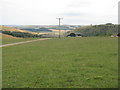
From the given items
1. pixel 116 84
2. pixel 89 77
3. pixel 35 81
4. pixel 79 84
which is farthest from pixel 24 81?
pixel 116 84

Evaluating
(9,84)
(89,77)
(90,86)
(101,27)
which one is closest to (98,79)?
(89,77)

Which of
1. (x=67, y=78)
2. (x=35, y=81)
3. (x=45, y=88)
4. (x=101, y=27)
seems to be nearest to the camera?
(x=45, y=88)

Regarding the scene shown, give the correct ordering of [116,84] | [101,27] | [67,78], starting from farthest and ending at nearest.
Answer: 1. [101,27]
2. [67,78]
3. [116,84]

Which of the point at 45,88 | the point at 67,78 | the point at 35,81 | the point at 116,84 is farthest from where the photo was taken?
the point at 67,78

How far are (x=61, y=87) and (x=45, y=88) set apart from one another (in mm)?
591

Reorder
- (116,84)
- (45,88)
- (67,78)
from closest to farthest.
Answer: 1. (45,88)
2. (116,84)
3. (67,78)

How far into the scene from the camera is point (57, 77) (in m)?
8.36

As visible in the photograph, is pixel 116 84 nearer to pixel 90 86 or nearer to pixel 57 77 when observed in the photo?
pixel 90 86

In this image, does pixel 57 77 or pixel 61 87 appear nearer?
pixel 61 87

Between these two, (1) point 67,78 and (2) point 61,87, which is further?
(1) point 67,78

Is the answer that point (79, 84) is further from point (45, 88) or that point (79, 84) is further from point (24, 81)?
point (24, 81)

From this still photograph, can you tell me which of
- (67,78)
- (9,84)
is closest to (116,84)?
(67,78)

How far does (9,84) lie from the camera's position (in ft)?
24.0

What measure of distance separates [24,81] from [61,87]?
1851 mm
